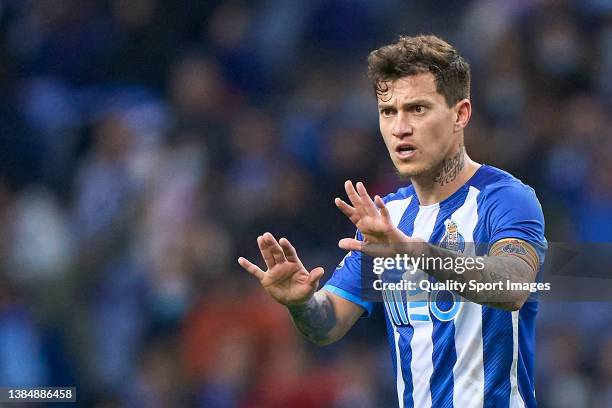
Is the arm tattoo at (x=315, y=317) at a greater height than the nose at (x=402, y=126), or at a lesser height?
lesser

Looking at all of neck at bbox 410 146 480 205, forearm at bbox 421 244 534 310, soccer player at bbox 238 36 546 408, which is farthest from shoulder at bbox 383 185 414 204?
forearm at bbox 421 244 534 310

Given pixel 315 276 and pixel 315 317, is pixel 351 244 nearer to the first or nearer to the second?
pixel 315 276

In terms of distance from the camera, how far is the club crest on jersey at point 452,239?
360 centimetres

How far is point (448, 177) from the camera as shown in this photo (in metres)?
3.79

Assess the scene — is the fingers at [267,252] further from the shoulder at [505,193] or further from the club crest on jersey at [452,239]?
the shoulder at [505,193]

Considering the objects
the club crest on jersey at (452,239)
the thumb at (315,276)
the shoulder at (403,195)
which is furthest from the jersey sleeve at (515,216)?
the thumb at (315,276)

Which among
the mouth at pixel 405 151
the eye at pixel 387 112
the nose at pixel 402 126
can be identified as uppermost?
the eye at pixel 387 112

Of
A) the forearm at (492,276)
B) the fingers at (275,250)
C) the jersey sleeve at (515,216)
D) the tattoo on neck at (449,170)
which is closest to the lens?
the forearm at (492,276)

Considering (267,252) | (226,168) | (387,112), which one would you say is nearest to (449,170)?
(387,112)

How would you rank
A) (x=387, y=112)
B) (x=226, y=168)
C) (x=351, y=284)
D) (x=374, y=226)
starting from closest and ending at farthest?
(x=374, y=226), (x=387, y=112), (x=351, y=284), (x=226, y=168)

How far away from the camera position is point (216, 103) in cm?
827

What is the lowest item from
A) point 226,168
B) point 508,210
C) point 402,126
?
point 508,210

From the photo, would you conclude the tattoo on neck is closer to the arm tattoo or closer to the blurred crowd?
the arm tattoo

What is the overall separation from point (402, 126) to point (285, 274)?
2.29 feet
